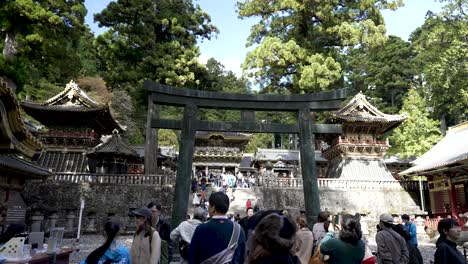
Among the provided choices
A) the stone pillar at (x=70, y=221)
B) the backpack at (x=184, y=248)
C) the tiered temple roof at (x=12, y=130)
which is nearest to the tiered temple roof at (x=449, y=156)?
the backpack at (x=184, y=248)

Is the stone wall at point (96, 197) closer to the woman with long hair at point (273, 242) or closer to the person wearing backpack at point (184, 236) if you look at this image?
the person wearing backpack at point (184, 236)

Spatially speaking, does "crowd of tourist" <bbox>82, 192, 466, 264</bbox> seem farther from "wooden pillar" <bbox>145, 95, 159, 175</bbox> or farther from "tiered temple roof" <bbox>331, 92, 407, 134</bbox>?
"tiered temple roof" <bbox>331, 92, 407, 134</bbox>

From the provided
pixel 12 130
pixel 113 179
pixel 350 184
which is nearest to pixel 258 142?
pixel 350 184

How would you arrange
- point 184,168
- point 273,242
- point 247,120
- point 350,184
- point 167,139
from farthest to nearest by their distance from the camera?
point 167,139 → point 350,184 → point 247,120 → point 184,168 → point 273,242

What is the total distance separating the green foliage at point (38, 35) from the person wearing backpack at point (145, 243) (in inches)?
445

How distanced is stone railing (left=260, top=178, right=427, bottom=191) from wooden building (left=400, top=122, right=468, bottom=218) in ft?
4.46

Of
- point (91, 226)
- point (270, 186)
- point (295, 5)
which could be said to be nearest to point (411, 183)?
point (270, 186)

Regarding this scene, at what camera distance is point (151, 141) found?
19.8 meters

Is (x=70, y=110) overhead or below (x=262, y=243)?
overhead

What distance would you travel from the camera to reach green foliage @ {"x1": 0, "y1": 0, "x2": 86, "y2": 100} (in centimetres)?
1340

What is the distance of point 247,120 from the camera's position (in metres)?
10.9

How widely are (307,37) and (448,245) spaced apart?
2413 cm

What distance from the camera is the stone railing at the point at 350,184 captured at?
21922 millimetres

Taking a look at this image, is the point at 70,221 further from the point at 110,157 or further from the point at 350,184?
the point at 350,184
